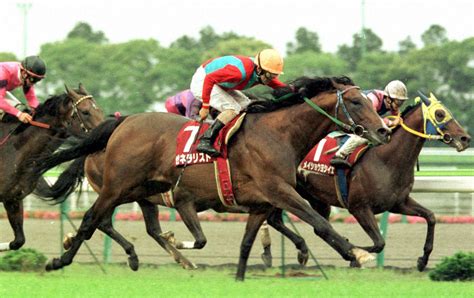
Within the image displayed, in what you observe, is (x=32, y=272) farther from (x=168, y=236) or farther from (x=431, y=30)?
(x=431, y=30)

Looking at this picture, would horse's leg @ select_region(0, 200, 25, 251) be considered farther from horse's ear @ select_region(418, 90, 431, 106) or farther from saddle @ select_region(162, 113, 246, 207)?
horse's ear @ select_region(418, 90, 431, 106)

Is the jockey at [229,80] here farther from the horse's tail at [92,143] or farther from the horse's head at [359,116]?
the horse's tail at [92,143]

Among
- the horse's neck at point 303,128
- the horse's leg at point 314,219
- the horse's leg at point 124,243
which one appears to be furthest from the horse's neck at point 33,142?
the horse's leg at point 314,219

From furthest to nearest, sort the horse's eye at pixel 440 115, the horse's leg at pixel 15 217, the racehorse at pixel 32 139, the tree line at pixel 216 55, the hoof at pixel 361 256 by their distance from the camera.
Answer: the tree line at pixel 216 55 < the horse's eye at pixel 440 115 < the horse's leg at pixel 15 217 < the racehorse at pixel 32 139 < the hoof at pixel 361 256

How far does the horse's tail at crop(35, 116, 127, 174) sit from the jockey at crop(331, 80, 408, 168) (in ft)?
6.17

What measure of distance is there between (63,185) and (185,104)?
1.57m

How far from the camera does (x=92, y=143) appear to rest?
9250 millimetres

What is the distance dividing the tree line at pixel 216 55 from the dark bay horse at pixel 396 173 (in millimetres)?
19075

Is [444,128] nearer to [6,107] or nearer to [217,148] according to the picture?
[217,148]

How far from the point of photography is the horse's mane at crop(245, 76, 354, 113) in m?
8.45

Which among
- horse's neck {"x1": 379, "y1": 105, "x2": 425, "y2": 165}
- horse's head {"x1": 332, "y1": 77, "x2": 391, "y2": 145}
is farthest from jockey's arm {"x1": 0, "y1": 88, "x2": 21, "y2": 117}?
horse's neck {"x1": 379, "y1": 105, "x2": 425, "y2": 165}

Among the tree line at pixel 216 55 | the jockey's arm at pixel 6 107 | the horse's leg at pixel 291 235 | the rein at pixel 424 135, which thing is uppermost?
the jockey's arm at pixel 6 107

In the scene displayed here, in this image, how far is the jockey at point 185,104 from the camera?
10875 millimetres

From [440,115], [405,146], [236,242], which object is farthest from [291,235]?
[236,242]
